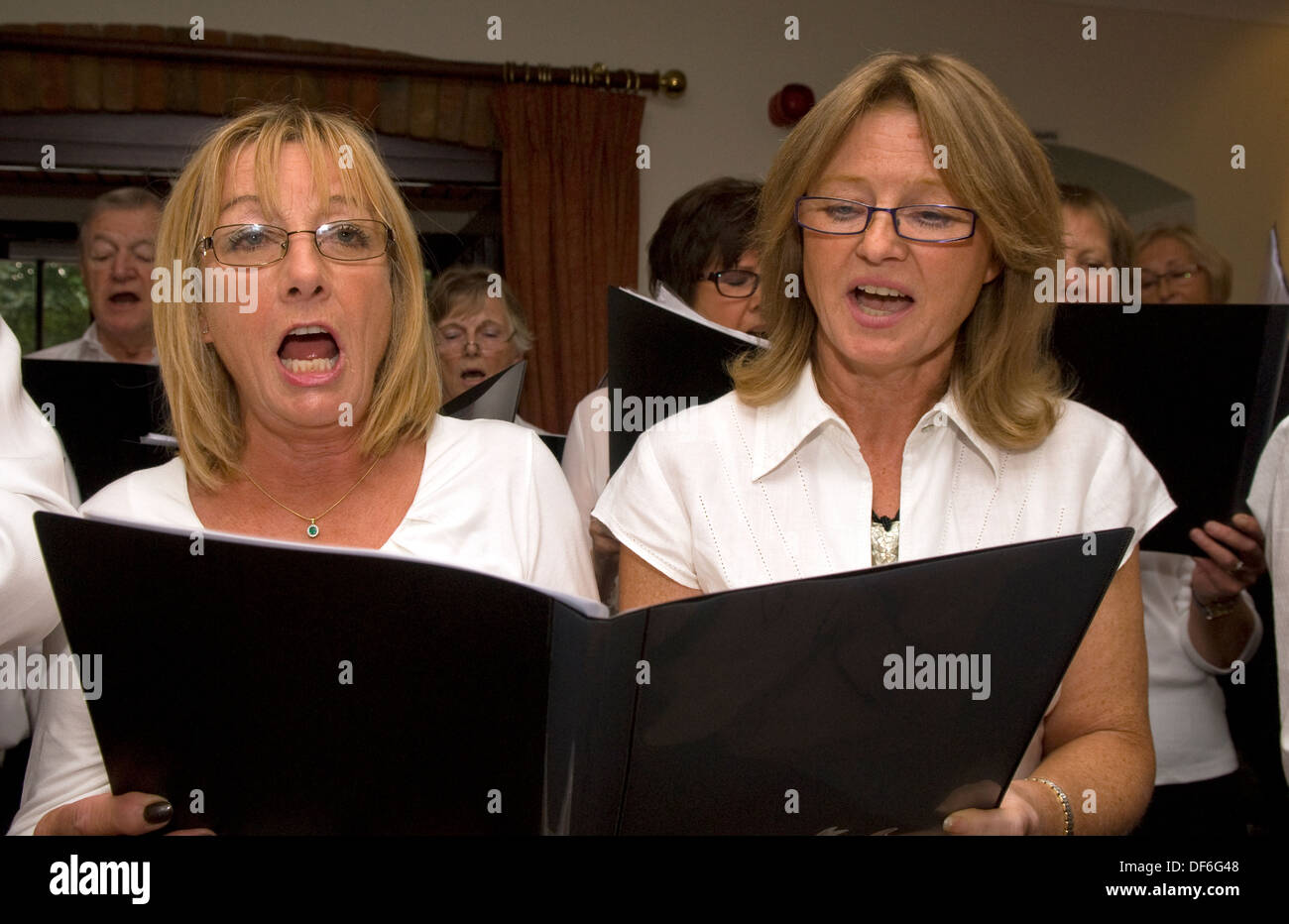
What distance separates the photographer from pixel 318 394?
1320 millimetres

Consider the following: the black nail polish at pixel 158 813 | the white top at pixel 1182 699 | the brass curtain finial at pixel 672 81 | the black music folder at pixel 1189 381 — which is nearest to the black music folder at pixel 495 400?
the black music folder at pixel 1189 381

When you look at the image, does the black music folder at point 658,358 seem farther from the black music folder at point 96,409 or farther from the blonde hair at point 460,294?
the blonde hair at point 460,294

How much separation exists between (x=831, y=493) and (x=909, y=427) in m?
0.13

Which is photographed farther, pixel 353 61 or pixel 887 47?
pixel 887 47

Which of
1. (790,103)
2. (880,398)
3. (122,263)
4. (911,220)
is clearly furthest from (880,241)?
(790,103)

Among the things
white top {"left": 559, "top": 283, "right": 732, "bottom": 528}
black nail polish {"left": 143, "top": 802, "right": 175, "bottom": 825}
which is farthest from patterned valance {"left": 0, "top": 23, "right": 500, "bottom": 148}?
black nail polish {"left": 143, "top": 802, "right": 175, "bottom": 825}

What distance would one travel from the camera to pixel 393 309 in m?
1.46

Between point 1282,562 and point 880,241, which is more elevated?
point 880,241

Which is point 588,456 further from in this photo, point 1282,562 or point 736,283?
point 1282,562

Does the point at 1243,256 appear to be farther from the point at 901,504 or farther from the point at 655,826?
the point at 655,826

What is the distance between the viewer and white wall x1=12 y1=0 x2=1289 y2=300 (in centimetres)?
418

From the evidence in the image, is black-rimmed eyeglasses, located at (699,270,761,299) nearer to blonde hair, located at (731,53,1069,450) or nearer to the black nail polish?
blonde hair, located at (731,53,1069,450)

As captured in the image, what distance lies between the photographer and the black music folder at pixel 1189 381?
1511mm
